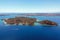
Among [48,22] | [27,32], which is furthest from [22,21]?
[48,22]

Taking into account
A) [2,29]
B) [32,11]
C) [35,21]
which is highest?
[32,11]

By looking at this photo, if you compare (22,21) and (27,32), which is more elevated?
(22,21)

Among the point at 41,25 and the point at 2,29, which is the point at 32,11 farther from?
the point at 2,29

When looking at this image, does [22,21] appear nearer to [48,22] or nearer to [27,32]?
[27,32]

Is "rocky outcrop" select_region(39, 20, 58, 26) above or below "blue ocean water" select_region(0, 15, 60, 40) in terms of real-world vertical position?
above

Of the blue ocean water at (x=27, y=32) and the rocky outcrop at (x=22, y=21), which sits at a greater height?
the rocky outcrop at (x=22, y=21)

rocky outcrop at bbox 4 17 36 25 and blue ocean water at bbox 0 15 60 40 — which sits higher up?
rocky outcrop at bbox 4 17 36 25

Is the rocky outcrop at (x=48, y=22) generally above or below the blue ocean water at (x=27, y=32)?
above

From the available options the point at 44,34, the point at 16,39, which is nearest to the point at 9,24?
the point at 16,39

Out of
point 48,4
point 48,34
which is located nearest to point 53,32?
point 48,34

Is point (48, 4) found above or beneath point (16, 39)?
above

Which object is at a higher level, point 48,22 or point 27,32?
point 48,22
